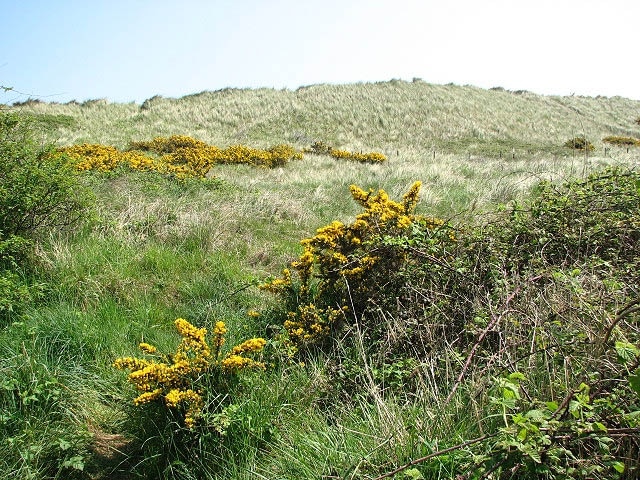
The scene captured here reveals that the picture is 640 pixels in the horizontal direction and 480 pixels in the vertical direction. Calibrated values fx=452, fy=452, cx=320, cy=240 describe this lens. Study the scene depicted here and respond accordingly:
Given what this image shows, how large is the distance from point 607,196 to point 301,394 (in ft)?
10.4

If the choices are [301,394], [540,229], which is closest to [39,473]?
[301,394]

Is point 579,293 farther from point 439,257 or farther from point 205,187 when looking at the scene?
point 205,187

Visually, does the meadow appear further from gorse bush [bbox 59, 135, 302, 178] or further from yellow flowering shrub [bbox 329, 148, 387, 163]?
yellow flowering shrub [bbox 329, 148, 387, 163]

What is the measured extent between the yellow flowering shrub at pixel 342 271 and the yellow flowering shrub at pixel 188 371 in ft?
1.94

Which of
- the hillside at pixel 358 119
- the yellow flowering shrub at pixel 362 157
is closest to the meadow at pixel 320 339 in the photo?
the yellow flowering shrub at pixel 362 157

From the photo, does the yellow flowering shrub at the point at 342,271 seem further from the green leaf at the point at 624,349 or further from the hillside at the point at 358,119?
the hillside at the point at 358,119

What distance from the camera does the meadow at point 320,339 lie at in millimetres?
1988

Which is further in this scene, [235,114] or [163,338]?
[235,114]

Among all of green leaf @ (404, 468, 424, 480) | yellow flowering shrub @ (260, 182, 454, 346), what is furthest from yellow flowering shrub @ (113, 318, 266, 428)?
green leaf @ (404, 468, 424, 480)

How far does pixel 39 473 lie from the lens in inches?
98.9

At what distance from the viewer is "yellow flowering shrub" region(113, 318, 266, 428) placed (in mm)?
2570

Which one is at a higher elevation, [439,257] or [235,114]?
[235,114]

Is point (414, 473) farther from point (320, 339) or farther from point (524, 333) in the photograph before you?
point (320, 339)

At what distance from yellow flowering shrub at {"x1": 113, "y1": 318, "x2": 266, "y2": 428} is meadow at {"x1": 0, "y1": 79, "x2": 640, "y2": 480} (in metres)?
0.01
